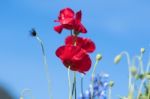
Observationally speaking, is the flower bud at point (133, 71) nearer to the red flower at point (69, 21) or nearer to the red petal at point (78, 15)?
the red flower at point (69, 21)

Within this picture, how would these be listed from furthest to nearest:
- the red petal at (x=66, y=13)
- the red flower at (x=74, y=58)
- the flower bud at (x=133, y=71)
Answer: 1. the red petal at (x=66, y=13)
2. the red flower at (x=74, y=58)
3. the flower bud at (x=133, y=71)

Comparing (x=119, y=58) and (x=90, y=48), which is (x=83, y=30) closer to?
(x=90, y=48)

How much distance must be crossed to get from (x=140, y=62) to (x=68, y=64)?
49 centimetres

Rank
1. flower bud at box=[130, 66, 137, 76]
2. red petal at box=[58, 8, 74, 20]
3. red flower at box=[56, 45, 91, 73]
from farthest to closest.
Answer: red petal at box=[58, 8, 74, 20], red flower at box=[56, 45, 91, 73], flower bud at box=[130, 66, 137, 76]

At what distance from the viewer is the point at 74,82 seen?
4215mm

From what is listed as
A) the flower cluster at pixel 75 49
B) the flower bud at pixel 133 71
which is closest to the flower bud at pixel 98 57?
the flower cluster at pixel 75 49

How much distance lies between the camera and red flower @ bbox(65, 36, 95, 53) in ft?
14.5

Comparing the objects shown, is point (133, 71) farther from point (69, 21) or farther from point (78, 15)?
point (78, 15)

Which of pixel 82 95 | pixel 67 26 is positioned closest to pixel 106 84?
pixel 82 95

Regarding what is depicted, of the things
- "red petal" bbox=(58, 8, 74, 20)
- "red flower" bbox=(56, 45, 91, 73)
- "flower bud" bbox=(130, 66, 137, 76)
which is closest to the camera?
"flower bud" bbox=(130, 66, 137, 76)

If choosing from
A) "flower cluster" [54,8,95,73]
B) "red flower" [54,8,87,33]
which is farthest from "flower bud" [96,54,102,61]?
"red flower" [54,8,87,33]

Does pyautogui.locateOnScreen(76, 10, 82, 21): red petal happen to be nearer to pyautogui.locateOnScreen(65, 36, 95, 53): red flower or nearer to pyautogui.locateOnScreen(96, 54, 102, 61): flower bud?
pyautogui.locateOnScreen(65, 36, 95, 53): red flower

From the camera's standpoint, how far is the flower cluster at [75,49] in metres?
4.40

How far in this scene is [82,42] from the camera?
14.6ft
